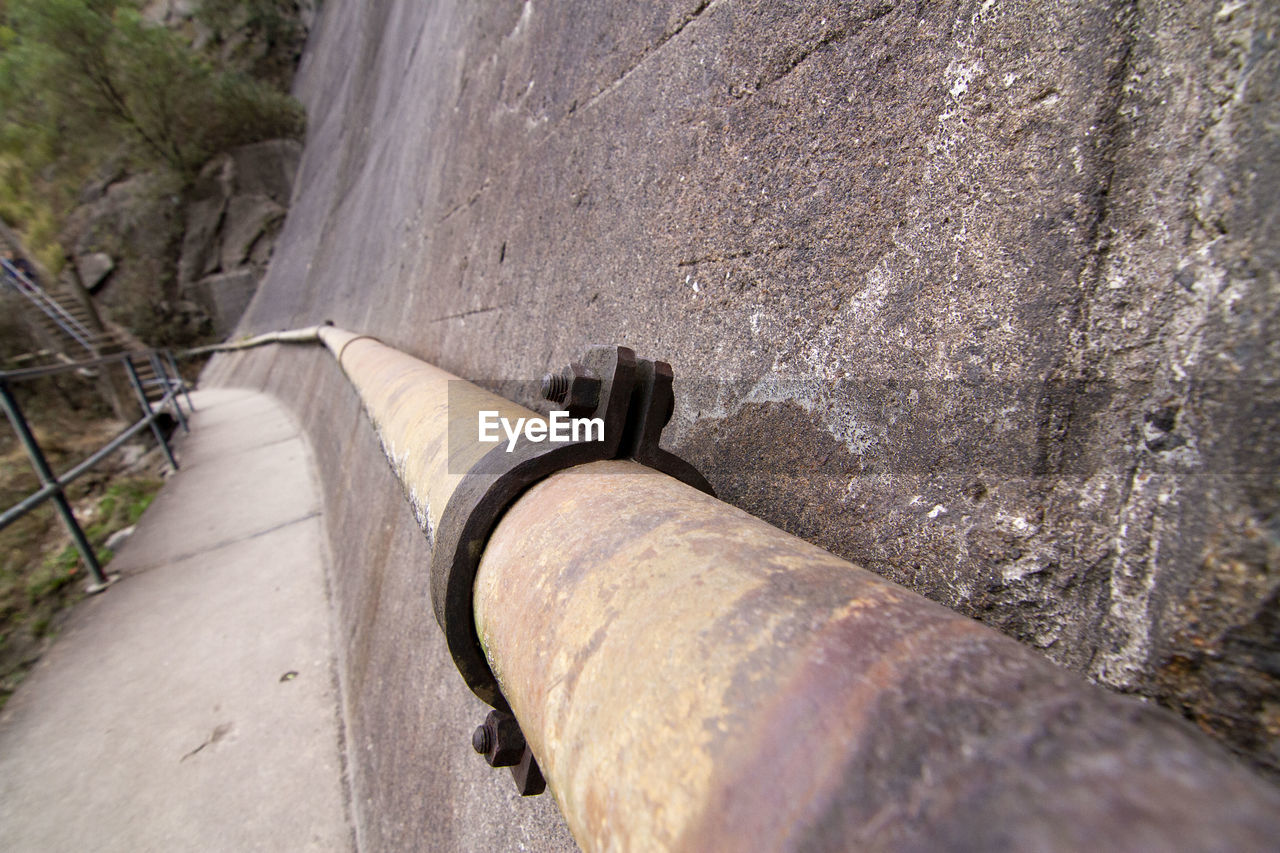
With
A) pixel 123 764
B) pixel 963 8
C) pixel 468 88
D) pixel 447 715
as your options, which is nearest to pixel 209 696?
pixel 123 764

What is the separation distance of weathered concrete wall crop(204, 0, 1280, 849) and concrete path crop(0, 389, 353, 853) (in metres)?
0.55

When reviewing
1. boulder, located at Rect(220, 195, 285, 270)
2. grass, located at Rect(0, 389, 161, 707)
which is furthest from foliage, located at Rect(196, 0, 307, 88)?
grass, located at Rect(0, 389, 161, 707)

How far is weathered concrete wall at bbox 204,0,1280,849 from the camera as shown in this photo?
0.44 metres

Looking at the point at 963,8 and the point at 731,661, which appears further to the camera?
the point at 963,8

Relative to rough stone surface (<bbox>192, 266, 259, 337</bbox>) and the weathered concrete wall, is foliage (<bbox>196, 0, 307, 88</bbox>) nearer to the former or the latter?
rough stone surface (<bbox>192, 266, 259, 337</bbox>)

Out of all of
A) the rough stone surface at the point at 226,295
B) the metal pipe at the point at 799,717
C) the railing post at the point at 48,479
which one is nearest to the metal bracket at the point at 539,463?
the metal pipe at the point at 799,717

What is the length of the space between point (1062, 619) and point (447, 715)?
141 cm

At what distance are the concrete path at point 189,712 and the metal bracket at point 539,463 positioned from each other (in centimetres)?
152

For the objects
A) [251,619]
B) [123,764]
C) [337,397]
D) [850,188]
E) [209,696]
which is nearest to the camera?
[850,188]

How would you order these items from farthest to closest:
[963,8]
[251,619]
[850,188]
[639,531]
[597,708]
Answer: [251,619]
[850,188]
[963,8]
[639,531]
[597,708]

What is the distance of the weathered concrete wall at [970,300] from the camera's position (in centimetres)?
44

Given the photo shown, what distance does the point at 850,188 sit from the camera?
0.81 meters

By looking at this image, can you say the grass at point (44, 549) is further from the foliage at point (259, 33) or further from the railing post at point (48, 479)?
the foliage at point (259, 33)

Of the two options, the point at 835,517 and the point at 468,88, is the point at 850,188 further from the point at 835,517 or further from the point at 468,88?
the point at 468,88
